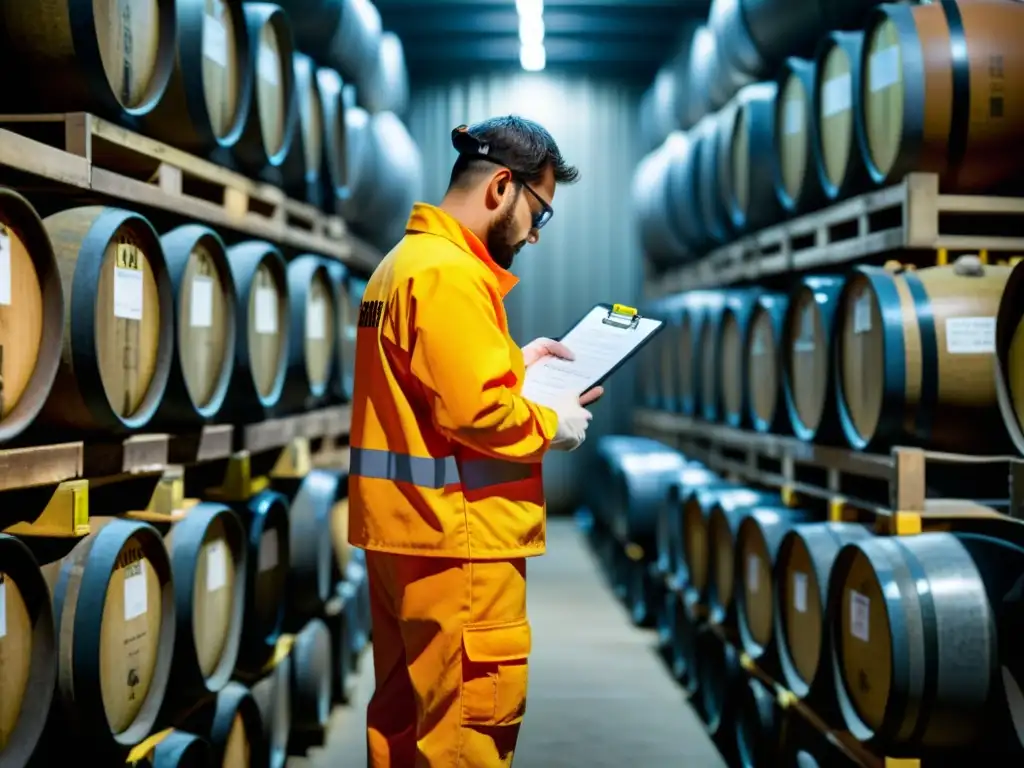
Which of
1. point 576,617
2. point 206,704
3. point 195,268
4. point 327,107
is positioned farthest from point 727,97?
point 206,704

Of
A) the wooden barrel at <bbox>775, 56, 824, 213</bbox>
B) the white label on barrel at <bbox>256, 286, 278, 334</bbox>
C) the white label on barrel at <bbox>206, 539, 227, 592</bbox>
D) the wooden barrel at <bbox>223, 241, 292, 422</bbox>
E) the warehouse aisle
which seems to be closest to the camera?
the white label on barrel at <bbox>206, 539, 227, 592</bbox>

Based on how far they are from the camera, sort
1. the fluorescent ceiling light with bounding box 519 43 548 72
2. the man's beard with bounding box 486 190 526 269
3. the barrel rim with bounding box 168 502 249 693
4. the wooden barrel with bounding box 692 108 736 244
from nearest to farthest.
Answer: the man's beard with bounding box 486 190 526 269 < the barrel rim with bounding box 168 502 249 693 < the wooden barrel with bounding box 692 108 736 244 < the fluorescent ceiling light with bounding box 519 43 548 72

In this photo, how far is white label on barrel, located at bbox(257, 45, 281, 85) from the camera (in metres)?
4.51

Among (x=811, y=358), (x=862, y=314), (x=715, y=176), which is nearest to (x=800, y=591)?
(x=811, y=358)

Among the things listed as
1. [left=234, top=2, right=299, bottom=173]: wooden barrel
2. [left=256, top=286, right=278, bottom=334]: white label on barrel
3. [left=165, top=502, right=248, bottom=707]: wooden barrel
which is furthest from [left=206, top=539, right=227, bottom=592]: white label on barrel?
[left=234, top=2, right=299, bottom=173]: wooden barrel

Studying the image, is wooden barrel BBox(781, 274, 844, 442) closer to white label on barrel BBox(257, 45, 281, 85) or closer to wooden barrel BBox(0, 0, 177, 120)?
white label on barrel BBox(257, 45, 281, 85)

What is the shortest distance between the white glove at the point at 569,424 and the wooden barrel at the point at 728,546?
202cm

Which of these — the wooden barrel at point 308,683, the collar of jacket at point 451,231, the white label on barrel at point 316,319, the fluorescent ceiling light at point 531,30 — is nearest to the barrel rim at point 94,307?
the collar of jacket at point 451,231

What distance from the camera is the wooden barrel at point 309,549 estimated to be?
4.85 meters

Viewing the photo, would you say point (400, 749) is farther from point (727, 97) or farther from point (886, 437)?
point (727, 97)

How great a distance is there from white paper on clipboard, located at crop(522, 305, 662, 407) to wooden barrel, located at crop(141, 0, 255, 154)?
150 cm

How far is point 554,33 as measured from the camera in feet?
33.3

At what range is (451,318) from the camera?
100 inches

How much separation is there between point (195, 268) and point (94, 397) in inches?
35.6
